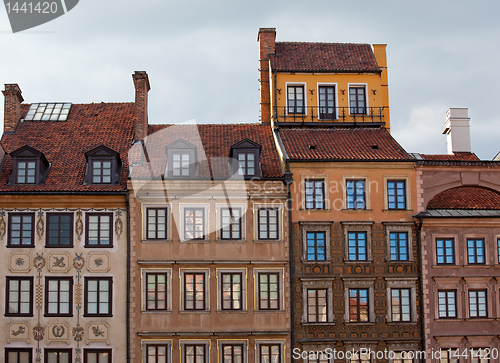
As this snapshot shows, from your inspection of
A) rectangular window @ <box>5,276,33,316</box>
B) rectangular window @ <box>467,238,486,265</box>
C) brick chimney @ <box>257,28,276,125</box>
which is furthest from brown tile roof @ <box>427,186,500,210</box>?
rectangular window @ <box>5,276,33,316</box>

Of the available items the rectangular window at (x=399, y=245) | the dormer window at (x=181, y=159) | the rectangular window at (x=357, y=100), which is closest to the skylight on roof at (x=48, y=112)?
the dormer window at (x=181, y=159)

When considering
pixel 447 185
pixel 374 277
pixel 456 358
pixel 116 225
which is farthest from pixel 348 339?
pixel 116 225

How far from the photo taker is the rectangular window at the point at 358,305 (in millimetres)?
29484

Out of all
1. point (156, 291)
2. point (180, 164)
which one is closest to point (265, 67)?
point (180, 164)

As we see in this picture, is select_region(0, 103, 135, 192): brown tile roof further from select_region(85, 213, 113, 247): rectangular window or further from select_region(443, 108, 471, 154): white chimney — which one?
select_region(443, 108, 471, 154): white chimney

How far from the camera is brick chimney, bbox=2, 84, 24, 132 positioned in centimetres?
3409

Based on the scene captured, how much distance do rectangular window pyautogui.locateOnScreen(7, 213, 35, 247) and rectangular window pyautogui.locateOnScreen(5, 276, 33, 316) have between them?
1.59m

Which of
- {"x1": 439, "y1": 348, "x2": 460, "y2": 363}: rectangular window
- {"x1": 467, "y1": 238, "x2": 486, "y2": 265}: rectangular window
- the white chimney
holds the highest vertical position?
the white chimney

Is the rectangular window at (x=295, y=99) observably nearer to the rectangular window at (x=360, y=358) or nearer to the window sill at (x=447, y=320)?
the window sill at (x=447, y=320)

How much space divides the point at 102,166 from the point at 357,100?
14156 mm

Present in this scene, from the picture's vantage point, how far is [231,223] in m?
29.9

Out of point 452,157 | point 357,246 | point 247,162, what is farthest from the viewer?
point 452,157

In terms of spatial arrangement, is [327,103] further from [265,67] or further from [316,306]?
[316,306]

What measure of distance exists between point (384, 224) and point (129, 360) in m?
13.3
